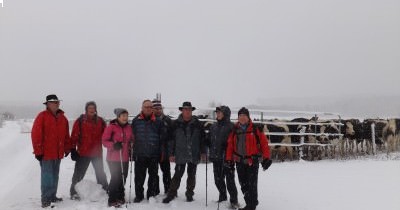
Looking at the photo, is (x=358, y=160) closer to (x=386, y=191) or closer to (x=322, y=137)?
(x=322, y=137)

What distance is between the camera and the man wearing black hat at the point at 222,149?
7.18m

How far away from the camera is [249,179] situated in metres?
6.82

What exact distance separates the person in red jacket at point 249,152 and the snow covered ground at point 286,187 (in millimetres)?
636

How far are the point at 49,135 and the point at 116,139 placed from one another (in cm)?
105

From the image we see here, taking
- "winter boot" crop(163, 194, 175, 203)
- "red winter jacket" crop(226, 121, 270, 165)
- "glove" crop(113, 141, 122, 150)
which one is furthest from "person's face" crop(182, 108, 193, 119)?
"winter boot" crop(163, 194, 175, 203)

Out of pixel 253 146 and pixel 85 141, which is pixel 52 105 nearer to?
pixel 85 141

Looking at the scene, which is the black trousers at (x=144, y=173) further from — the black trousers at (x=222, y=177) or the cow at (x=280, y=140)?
the cow at (x=280, y=140)

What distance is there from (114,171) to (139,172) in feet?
1.36

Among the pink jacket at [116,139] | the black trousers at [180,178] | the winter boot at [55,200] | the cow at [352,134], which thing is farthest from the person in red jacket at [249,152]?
the cow at [352,134]

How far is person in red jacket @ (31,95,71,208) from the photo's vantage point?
6.82 metres

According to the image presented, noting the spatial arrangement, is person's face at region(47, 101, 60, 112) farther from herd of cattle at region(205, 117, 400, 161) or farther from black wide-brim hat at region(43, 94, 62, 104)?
herd of cattle at region(205, 117, 400, 161)

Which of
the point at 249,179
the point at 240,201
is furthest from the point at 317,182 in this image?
the point at 249,179

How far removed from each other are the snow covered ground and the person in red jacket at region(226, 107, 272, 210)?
636 mm

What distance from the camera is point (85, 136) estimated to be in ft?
24.4
